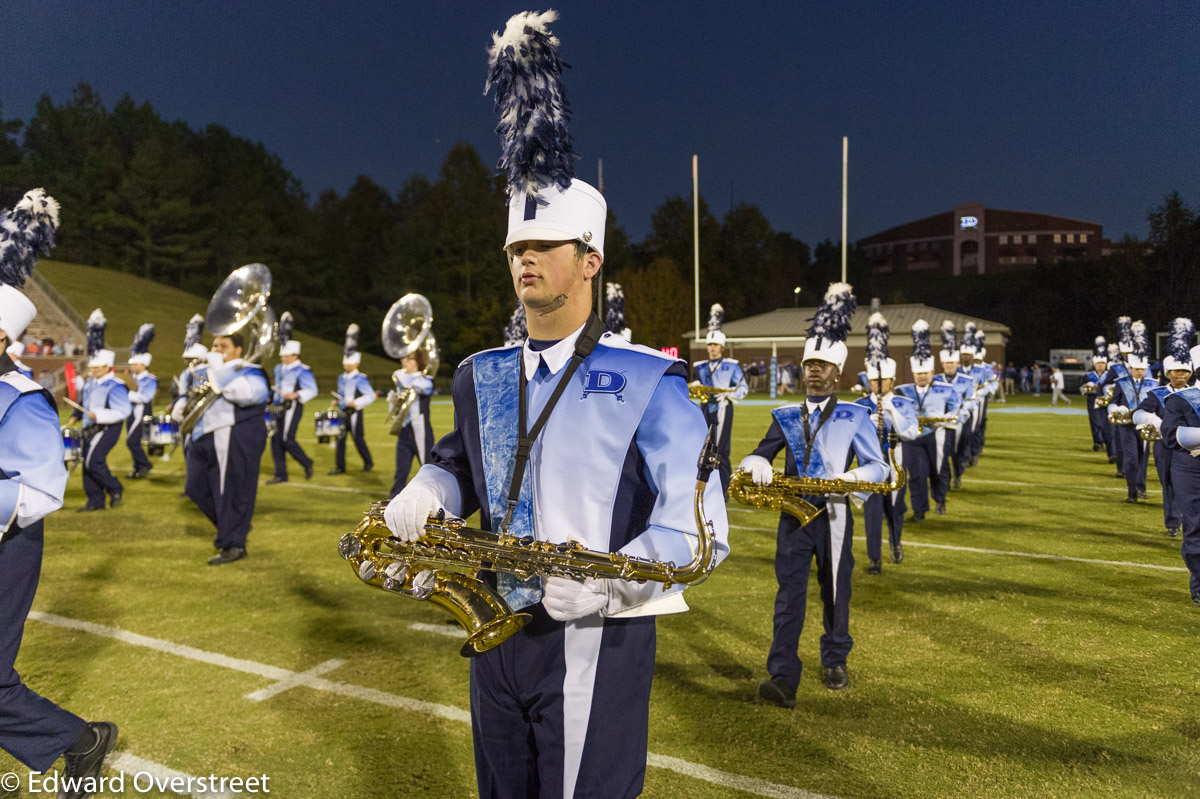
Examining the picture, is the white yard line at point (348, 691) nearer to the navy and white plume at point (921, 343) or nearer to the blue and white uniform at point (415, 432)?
the blue and white uniform at point (415, 432)

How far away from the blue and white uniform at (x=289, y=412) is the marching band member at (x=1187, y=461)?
466 inches

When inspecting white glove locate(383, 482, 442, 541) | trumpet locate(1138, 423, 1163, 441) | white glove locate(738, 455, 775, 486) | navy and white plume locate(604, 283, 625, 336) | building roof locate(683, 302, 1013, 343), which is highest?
building roof locate(683, 302, 1013, 343)

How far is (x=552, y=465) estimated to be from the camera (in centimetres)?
205

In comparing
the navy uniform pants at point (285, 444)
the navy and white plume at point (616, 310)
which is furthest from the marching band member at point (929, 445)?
the navy uniform pants at point (285, 444)

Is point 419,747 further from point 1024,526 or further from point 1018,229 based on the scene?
point 1018,229

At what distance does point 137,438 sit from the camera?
46.8ft

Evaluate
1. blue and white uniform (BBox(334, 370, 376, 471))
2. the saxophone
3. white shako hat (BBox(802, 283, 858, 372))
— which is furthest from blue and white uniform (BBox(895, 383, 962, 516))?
blue and white uniform (BBox(334, 370, 376, 471))

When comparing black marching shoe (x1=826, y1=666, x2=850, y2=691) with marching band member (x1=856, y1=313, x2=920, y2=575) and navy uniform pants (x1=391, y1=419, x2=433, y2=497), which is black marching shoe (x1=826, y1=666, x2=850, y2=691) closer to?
marching band member (x1=856, y1=313, x2=920, y2=575)

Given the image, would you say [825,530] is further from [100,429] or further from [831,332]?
[100,429]

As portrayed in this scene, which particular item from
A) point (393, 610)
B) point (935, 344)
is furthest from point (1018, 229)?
point (393, 610)

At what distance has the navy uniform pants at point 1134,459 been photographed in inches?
438

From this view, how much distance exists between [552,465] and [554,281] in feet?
1.61

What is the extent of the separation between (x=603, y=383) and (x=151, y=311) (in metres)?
57.6

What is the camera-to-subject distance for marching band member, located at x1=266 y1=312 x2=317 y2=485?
13812 millimetres
